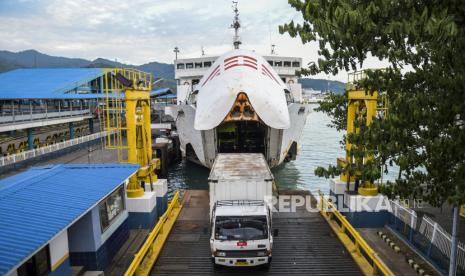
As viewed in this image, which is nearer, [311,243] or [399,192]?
[399,192]

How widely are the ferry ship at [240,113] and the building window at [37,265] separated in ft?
35.0

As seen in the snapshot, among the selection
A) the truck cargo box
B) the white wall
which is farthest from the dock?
the white wall

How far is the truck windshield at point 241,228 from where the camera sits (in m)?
8.73

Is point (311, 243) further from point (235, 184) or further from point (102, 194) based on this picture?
point (102, 194)

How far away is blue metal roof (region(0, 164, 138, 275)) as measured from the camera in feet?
18.9

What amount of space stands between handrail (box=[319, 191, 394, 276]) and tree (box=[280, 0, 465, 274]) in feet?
10.2

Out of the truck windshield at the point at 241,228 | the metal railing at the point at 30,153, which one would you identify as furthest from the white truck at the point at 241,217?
the metal railing at the point at 30,153

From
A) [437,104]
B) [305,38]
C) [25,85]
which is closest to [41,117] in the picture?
[25,85]

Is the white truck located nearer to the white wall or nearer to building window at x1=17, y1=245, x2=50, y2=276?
the white wall

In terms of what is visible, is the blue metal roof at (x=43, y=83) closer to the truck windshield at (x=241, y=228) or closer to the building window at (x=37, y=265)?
the building window at (x=37, y=265)

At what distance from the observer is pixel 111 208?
10.2 meters

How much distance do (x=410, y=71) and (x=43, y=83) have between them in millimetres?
39594

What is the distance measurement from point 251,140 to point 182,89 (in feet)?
39.8

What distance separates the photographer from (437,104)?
4898 mm
